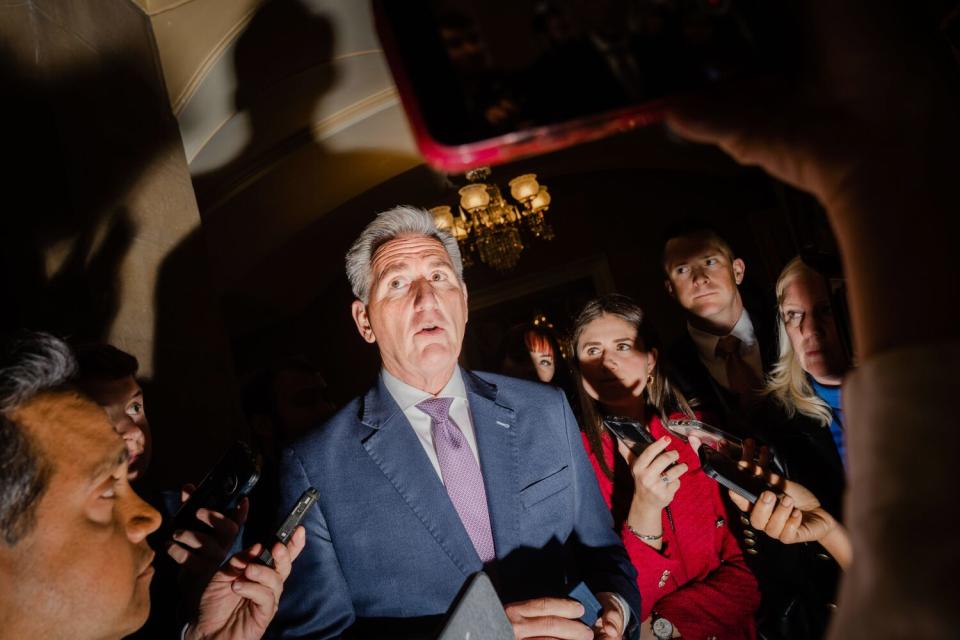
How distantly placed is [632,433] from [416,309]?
0.86 meters

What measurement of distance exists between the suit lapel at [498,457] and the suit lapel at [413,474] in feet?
0.36

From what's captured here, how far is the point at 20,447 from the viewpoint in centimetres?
87

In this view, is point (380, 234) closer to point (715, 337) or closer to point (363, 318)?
point (363, 318)

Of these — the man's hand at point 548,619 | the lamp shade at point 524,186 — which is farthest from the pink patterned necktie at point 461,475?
the lamp shade at point 524,186

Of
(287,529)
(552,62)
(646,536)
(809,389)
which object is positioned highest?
(552,62)

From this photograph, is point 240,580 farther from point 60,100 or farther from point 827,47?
point 60,100

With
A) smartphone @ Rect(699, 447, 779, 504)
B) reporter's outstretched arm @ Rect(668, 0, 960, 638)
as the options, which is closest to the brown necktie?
smartphone @ Rect(699, 447, 779, 504)

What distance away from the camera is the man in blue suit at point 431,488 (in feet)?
4.35

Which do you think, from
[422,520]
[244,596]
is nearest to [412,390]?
[422,520]

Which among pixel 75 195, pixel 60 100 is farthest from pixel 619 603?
pixel 60 100

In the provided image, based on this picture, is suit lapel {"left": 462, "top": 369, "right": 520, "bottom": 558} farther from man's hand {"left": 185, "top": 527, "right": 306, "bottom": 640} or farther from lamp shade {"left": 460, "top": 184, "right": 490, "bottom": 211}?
lamp shade {"left": 460, "top": 184, "right": 490, "bottom": 211}

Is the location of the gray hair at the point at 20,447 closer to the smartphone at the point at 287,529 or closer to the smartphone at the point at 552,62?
the smartphone at the point at 287,529

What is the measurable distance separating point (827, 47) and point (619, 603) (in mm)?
1412

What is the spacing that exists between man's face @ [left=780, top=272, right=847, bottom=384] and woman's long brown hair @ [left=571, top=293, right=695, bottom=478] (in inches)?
20.9
